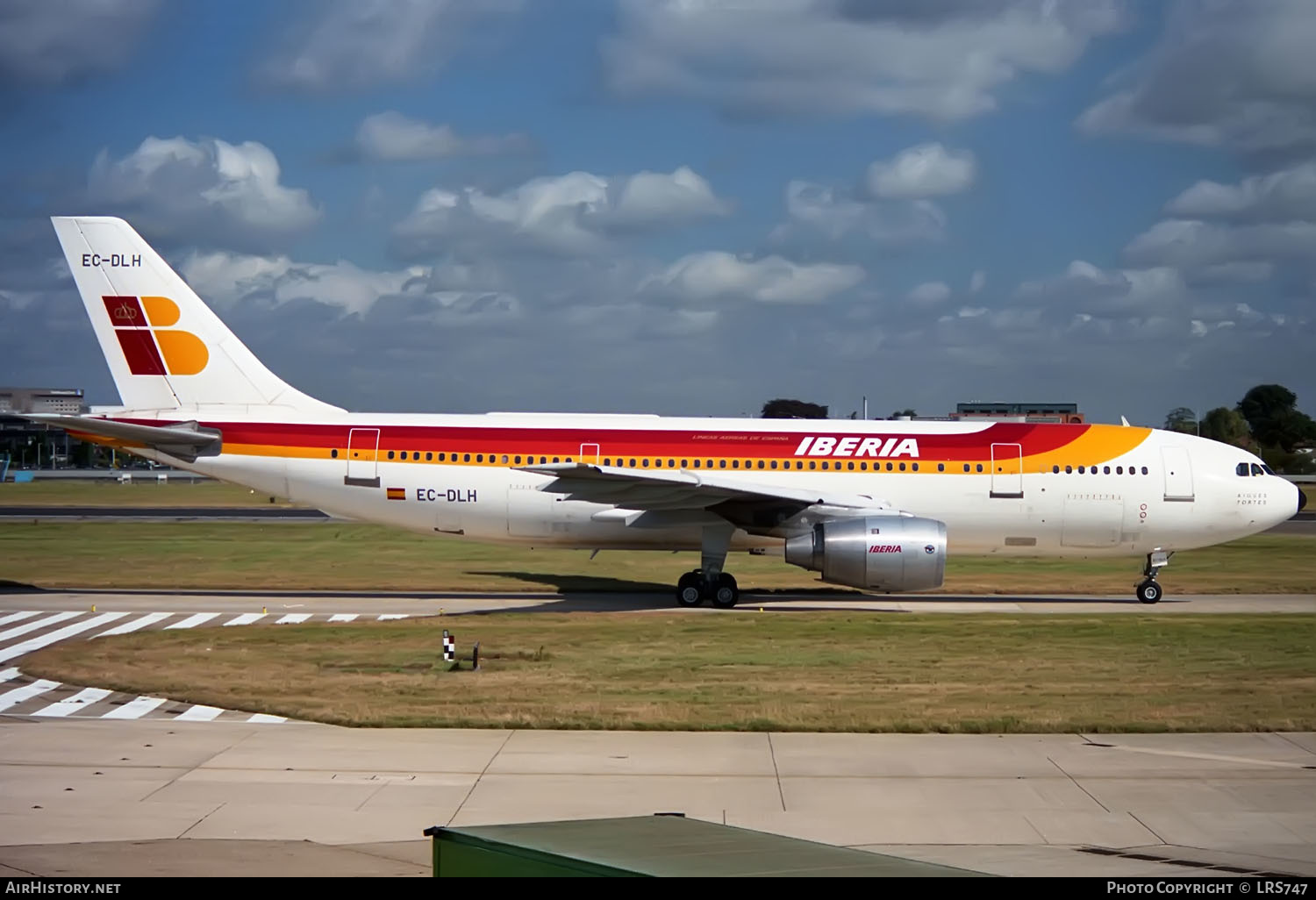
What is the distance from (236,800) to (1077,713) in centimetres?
951

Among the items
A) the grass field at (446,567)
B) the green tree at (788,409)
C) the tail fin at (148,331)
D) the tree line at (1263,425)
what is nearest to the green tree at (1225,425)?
the tree line at (1263,425)

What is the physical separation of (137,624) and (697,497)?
421 inches

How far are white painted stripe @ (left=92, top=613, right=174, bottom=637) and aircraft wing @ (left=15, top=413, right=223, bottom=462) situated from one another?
14.0ft

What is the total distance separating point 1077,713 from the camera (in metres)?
15.9

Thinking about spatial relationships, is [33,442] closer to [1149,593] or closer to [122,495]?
[122,495]

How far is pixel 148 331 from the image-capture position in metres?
29.2

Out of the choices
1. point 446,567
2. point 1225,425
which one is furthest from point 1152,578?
point 1225,425

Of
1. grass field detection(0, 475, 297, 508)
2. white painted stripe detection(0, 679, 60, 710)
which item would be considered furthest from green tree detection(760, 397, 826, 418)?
white painted stripe detection(0, 679, 60, 710)

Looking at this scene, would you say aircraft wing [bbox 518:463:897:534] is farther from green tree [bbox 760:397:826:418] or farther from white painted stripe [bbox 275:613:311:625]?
green tree [bbox 760:397:826:418]

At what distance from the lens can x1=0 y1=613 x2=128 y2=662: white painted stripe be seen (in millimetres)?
20703

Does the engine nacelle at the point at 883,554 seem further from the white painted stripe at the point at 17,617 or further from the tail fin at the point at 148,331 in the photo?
the white painted stripe at the point at 17,617

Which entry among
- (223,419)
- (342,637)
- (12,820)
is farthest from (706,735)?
(223,419)

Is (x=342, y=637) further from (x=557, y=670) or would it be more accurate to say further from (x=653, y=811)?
(x=653, y=811)
